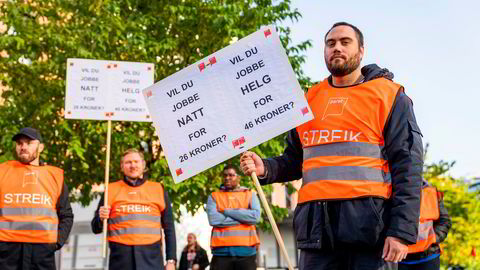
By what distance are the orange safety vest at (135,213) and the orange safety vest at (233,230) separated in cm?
149

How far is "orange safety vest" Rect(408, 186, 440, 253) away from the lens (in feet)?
26.3

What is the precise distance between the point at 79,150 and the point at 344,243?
1018cm

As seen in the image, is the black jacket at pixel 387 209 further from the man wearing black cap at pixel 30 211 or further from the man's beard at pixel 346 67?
the man wearing black cap at pixel 30 211

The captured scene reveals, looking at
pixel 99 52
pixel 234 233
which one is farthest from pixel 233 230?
pixel 99 52

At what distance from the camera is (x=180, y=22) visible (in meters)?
15.2

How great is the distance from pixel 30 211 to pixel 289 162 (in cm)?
360

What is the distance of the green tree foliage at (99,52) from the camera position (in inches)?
548

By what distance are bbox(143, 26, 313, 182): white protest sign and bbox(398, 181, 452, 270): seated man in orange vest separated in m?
3.64

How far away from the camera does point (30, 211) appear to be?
7.09m

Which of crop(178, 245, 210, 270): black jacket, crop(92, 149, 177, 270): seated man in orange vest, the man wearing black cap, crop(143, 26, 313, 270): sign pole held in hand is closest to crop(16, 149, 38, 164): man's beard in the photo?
the man wearing black cap

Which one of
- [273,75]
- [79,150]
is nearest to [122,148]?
[79,150]

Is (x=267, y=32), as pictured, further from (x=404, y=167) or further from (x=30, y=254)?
(x=30, y=254)

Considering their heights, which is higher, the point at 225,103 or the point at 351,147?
the point at 225,103

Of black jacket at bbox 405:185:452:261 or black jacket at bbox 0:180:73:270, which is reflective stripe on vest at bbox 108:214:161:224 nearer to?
black jacket at bbox 0:180:73:270
